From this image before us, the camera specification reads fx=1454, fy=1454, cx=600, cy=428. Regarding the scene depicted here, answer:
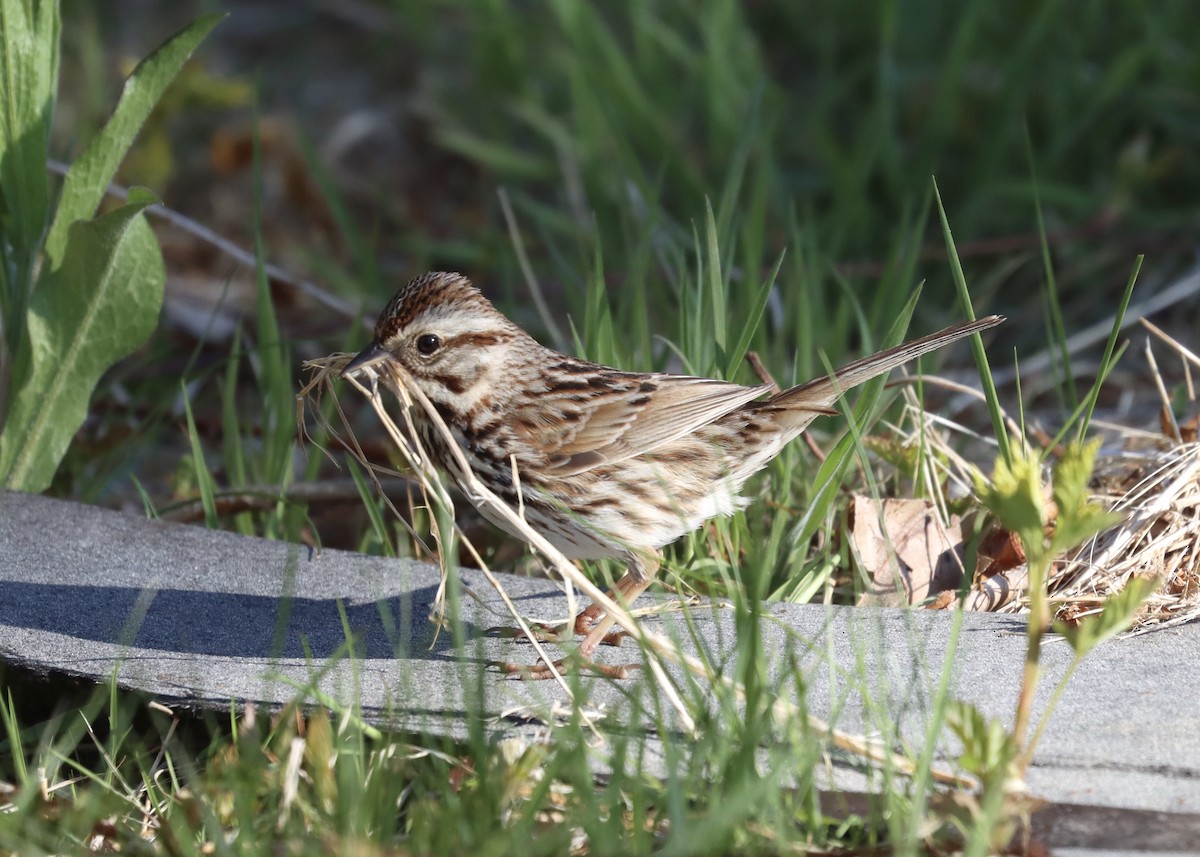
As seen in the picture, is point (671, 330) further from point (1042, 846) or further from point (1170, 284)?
point (1042, 846)

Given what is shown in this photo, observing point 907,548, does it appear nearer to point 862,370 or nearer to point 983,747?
point 862,370

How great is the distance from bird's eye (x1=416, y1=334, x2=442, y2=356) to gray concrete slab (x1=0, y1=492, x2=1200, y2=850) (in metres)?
0.67

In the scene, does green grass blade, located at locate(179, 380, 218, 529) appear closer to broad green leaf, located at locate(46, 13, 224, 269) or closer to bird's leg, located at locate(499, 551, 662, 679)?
broad green leaf, located at locate(46, 13, 224, 269)

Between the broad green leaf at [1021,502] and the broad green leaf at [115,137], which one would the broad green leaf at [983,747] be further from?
the broad green leaf at [115,137]

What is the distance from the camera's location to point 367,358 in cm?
407

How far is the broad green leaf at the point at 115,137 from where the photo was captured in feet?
14.2

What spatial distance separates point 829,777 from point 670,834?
43 cm

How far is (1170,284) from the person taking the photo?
6523 mm

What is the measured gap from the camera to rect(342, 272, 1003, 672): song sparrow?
13.2 feet

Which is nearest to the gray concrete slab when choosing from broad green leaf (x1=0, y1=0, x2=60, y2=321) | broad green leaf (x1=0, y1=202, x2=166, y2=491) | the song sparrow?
broad green leaf (x1=0, y1=202, x2=166, y2=491)

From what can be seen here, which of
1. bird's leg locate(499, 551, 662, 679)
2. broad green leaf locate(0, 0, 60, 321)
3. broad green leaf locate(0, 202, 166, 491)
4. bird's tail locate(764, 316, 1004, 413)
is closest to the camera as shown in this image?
bird's leg locate(499, 551, 662, 679)

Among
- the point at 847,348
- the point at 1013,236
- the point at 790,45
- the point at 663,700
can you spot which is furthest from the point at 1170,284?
the point at 663,700

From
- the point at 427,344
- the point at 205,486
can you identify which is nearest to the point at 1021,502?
the point at 427,344

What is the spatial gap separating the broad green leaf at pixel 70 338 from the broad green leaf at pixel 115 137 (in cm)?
10
